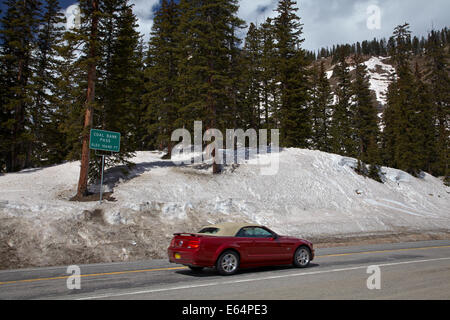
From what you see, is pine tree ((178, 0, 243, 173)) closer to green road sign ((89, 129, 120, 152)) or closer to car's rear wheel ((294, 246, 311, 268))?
green road sign ((89, 129, 120, 152))

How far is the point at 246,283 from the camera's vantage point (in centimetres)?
809

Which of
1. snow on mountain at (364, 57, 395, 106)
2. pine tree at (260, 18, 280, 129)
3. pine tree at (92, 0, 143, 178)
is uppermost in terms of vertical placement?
snow on mountain at (364, 57, 395, 106)

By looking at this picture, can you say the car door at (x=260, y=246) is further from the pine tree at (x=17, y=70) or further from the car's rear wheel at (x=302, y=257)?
the pine tree at (x=17, y=70)

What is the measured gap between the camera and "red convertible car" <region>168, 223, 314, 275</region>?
9073 mm

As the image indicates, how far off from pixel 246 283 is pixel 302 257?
331 centimetres

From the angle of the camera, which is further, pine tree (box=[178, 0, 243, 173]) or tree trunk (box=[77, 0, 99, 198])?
pine tree (box=[178, 0, 243, 173])

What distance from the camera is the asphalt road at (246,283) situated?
6.91 metres

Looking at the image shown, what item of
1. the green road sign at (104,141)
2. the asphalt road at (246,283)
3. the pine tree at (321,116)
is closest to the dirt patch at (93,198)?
the green road sign at (104,141)

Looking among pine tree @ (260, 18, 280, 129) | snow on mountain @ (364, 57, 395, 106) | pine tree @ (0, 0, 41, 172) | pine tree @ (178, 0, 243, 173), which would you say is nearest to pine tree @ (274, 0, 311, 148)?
pine tree @ (260, 18, 280, 129)

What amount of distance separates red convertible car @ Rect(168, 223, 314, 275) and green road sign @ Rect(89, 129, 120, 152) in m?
12.0
